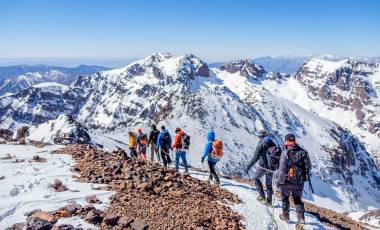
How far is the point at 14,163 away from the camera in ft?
68.3

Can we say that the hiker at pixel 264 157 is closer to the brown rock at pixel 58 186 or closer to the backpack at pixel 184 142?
the brown rock at pixel 58 186

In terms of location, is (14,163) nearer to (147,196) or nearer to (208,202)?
(147,196)

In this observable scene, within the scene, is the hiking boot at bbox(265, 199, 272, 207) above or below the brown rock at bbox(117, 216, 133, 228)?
below

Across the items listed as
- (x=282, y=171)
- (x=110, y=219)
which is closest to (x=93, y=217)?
(x=110, y=219)

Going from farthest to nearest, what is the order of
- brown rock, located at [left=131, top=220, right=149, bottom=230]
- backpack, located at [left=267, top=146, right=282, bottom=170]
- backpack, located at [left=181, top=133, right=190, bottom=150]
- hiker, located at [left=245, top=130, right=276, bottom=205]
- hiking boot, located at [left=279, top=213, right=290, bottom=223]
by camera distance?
1. backpack, located at [left=181, top=133, right=190, bottom=150]
2. hiker, located at [left=245, top=130, right=276, bottom=205]
3. backpack, located at [left=267, top=146, right=282, bottom=170]
4. hiking boot, located at [left=279, top=213, right=290, bottom=223]
5. brown rock, located at [left=131, top=220, right=149, bottom=230]

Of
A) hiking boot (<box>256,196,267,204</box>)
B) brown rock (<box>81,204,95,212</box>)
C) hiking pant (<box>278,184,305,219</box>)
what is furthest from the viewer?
hiking boot (<box>256,196,267,204</box>)

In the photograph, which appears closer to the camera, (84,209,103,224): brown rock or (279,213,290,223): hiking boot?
(84,209,103,224): brown rock

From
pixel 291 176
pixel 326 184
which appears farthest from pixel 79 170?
pixel 326 184

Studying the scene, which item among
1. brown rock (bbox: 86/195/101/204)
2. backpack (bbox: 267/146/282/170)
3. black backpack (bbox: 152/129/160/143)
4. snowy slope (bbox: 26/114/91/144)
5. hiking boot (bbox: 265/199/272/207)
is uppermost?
backpack (bbox: 267/146/282/170)

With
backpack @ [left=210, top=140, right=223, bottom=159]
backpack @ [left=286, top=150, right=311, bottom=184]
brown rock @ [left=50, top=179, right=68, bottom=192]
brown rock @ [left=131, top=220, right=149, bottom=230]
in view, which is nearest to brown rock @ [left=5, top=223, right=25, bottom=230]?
brown rock @ [left=131, top=220, right=149, bottom=230]

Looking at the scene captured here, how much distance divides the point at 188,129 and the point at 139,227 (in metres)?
125

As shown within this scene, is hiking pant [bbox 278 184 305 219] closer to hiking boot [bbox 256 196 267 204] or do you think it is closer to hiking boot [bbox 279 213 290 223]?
hiking boot [bbox 279 213 290 223]

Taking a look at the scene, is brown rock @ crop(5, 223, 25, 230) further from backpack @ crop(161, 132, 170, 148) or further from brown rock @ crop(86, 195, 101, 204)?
backpack @ crop(161, 132, 170, 148)

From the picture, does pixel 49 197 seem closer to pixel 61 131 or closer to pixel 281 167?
pixel 281 167
